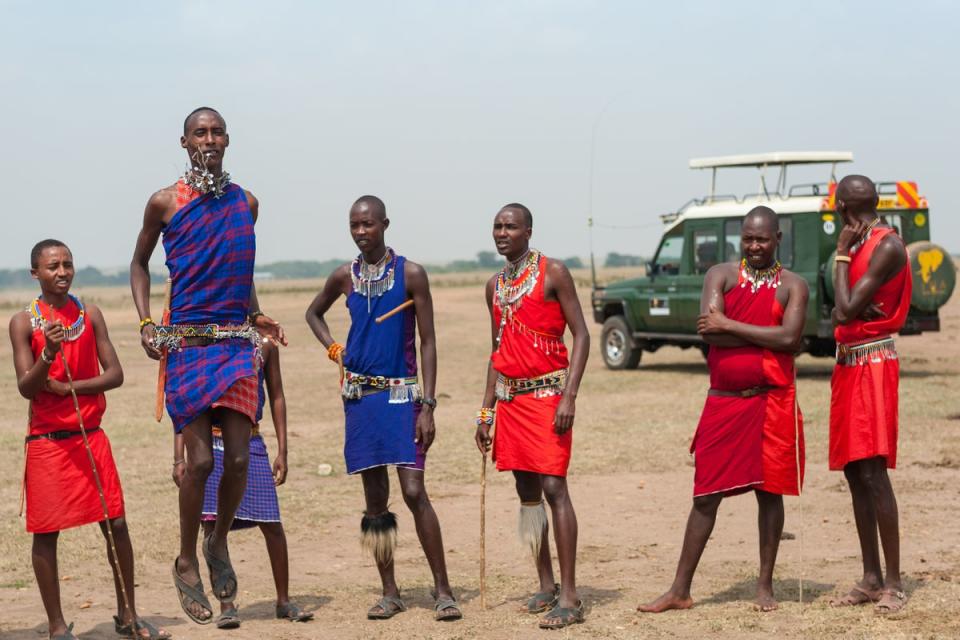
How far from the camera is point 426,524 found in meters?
6.44

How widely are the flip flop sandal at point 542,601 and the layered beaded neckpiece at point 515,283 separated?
1285 millimetres

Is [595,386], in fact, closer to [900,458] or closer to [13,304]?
[900,458]

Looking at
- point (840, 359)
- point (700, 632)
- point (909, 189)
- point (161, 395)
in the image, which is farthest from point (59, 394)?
point (909, 189)

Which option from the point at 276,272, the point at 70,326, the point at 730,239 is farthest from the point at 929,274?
the point at 276,272

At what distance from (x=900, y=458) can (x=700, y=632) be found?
5763 mm

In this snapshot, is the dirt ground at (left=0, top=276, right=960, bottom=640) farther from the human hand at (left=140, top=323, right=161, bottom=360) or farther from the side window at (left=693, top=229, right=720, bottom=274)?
the side window at (left=693, top=229, right=720, bottom=274)

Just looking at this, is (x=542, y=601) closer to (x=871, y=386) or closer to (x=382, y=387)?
(x=382, y=387)

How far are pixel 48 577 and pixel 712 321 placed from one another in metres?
3.22

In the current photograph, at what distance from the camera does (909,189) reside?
58.1 ft

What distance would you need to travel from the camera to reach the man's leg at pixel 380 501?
255 inches

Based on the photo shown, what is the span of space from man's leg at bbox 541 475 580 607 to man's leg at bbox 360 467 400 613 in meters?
0.83

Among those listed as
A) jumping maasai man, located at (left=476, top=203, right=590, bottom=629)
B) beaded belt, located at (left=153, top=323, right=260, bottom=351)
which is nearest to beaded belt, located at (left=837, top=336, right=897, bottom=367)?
jumping maasai man, located at (left=476, top=203, right=590, bottom=629)

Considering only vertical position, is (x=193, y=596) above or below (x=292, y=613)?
above

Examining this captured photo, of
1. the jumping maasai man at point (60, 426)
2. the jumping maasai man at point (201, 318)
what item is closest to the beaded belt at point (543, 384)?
the jumping maasai man at point (201, 318)
